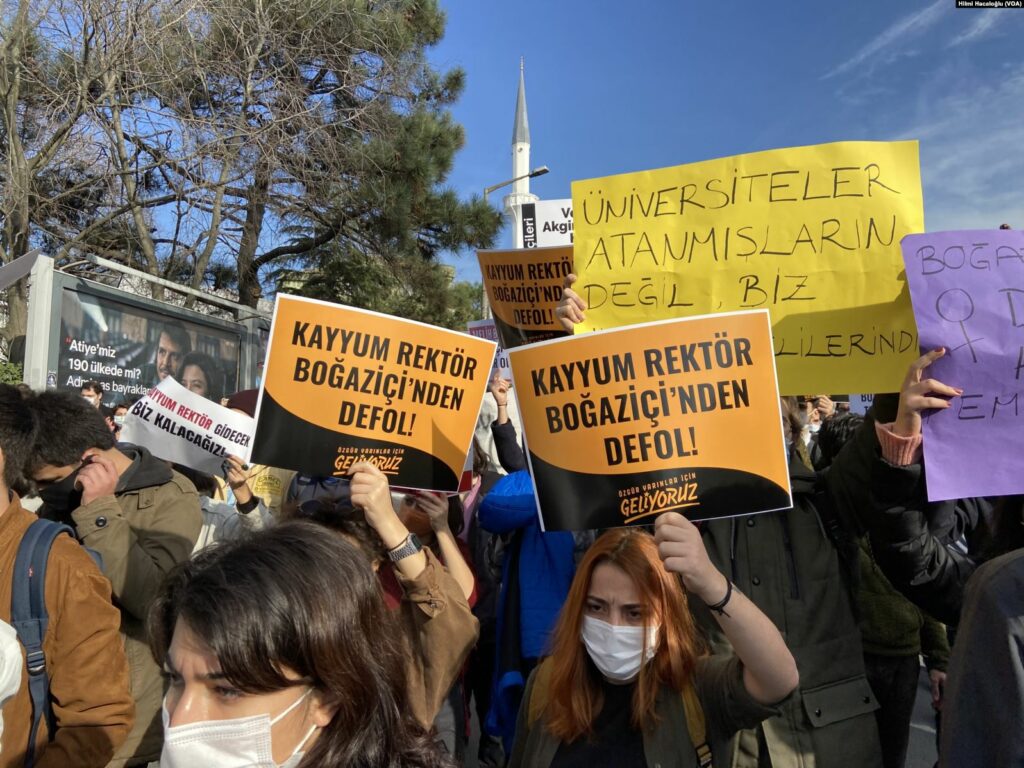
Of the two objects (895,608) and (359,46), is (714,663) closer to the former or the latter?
(895,608)

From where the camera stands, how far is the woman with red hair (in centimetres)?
170

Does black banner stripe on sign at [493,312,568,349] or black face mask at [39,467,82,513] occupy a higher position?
black banner stripe on sign at [493,312,568,349]

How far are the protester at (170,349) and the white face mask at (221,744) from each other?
28.2 feet

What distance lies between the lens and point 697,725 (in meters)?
1.87

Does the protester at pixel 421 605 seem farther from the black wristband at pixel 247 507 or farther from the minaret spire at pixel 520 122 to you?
the minaret spire at pixel 520 122

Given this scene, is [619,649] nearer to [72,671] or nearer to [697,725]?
[697,725]

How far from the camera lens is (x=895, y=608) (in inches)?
119

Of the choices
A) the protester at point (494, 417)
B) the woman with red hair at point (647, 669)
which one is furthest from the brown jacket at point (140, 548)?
the protester at point (494, 417)

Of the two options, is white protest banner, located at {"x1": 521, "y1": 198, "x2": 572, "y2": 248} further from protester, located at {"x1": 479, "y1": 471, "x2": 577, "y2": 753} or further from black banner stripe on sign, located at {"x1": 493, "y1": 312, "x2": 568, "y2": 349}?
Answer: protester, located at {"x1": 479, "y1": 471, "x2": 577, "y2": 753}

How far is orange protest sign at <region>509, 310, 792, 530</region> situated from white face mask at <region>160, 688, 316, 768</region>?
0.96 meters

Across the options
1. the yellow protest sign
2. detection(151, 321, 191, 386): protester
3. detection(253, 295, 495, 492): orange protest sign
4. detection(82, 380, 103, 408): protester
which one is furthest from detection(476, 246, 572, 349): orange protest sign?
detection(151, 321, 191, 386): protester

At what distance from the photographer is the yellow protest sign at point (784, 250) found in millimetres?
2344

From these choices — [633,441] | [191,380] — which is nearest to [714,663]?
[633,441]

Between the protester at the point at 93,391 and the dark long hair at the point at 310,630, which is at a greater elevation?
the protester at the point at 93,391
